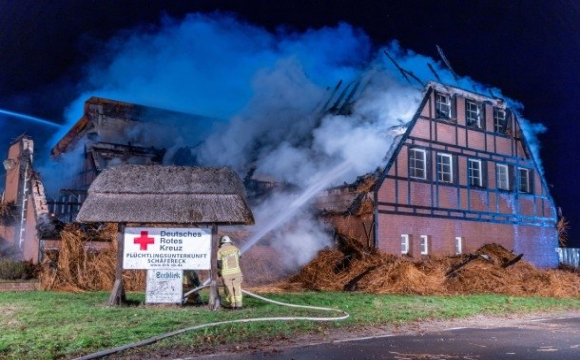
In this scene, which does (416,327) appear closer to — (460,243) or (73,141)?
(460,243)

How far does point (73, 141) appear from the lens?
33.3 metres

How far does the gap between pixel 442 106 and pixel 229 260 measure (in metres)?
16.1

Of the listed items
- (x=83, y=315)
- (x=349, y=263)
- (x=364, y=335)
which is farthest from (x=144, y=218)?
(x=349, y=263)

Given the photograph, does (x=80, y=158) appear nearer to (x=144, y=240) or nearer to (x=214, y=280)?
(x=144, y=240)

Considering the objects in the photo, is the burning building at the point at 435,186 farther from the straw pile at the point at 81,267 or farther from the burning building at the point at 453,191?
the straw pile at the point at 81,267

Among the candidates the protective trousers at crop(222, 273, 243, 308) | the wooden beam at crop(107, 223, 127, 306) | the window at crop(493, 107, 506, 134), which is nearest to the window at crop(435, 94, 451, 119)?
the window at crop(493, 107, 506, 134)

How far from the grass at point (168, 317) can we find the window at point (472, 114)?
1160 cm

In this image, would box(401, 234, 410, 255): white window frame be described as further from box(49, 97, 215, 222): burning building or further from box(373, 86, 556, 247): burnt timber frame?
box(49, 97, 215, 222): burning building

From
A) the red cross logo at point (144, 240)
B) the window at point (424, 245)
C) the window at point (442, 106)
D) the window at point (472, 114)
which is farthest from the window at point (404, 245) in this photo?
the red cross logo at point (144, 240)

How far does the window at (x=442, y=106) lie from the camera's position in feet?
79.0

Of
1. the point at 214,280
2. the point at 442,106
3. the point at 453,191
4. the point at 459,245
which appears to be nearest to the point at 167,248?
the point at 214,280

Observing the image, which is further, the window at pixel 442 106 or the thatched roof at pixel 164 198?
the window at pixel 442 106

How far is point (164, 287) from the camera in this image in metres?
11.8

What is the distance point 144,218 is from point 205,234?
1.41 meters
